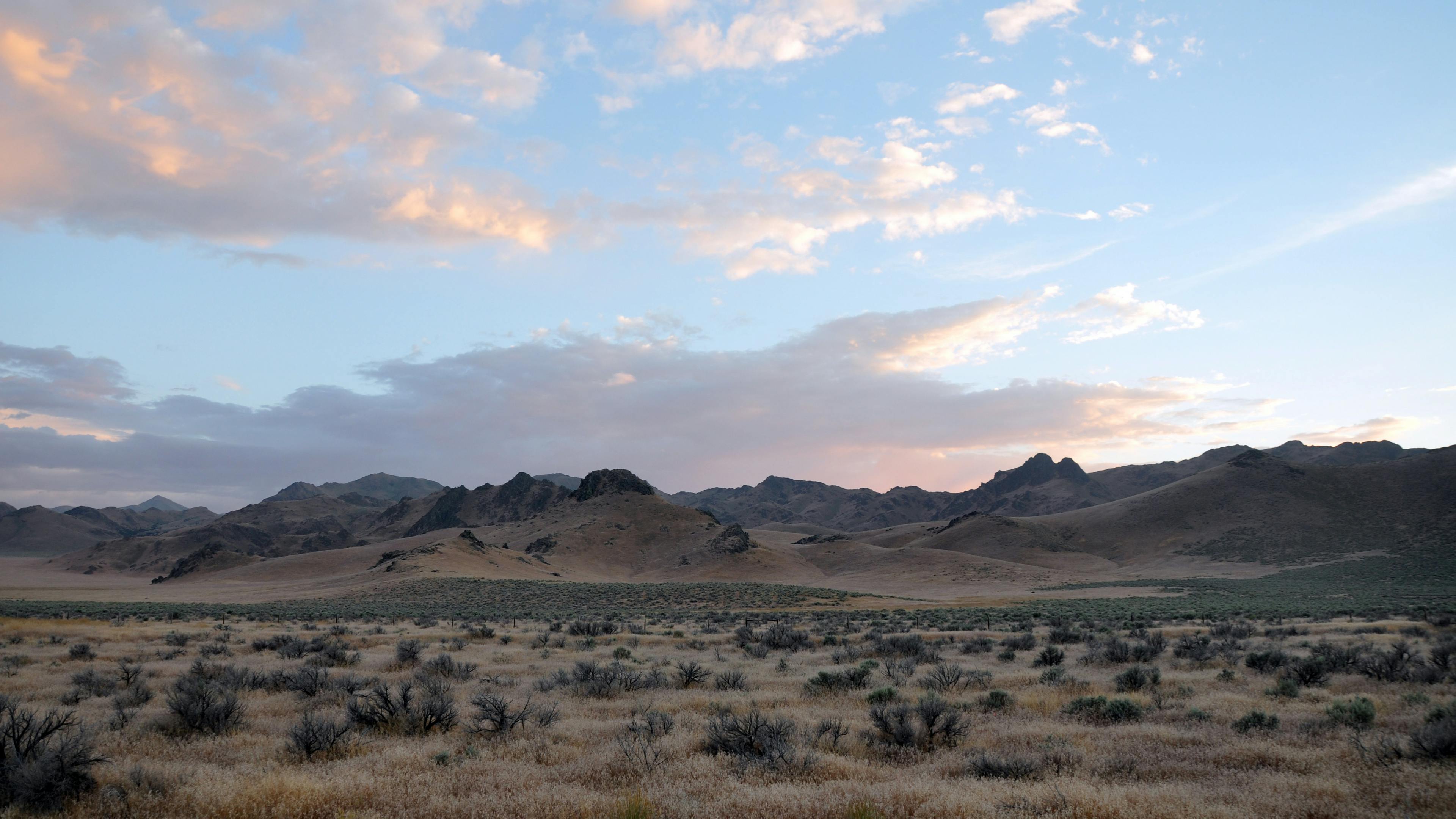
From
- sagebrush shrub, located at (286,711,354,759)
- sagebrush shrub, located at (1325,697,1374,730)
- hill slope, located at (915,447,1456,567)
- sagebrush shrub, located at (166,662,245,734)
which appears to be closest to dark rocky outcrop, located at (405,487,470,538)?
hill slope, located at (915,447,1456,567)

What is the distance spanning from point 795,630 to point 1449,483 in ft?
439

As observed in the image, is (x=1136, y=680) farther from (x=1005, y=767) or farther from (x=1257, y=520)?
(x=1257, y=520)

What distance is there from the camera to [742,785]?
26.8 feet

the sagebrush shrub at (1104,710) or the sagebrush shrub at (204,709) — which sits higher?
the sagebrush shrub at (204,709)

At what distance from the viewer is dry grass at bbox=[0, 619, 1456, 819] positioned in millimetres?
7473

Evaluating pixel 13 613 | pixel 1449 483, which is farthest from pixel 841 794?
pixel 1449 483

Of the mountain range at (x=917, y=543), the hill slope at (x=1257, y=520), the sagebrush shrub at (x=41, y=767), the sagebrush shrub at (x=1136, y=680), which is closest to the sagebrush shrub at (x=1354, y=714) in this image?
A: the sagebrush shrub at (x=1136, y=680)

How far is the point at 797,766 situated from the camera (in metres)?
8.90

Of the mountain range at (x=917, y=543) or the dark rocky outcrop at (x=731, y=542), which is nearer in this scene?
the mountain range at (x=917, y=543)

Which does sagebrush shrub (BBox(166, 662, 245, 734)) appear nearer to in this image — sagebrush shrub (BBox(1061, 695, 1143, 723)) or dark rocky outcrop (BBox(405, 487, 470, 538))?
sagebrush shrub (BBox(1061, 695, 1143, 723))

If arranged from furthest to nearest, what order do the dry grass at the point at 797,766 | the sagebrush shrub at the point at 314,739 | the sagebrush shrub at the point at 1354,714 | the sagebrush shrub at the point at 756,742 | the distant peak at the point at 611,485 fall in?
the distant peak at the point at 611,485, the sagebrush shrub at the point at 1354,714, the sagebrush shrub at the point at 314,739, the sagebrush shrub at the point at 756,742, the dry grass at the point at 797,766

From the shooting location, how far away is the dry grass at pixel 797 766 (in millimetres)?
7473

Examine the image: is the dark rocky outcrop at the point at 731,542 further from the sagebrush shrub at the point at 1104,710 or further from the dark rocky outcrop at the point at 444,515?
the sagebrush shrub at the point at 1104,710

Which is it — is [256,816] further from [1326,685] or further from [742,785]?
[1326,685]
